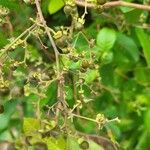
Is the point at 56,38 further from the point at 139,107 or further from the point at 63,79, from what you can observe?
the point at 139,107

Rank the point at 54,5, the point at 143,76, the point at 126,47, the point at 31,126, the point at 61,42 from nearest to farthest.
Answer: the point at 61,42 → the point at 31,126 → the point at 54,5 → the point at 126,47 → the point at 143,76

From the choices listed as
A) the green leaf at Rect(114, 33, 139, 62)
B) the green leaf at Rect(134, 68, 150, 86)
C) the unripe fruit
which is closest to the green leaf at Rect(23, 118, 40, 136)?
the unripe fruit

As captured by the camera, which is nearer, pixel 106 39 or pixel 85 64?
pixel 85 64

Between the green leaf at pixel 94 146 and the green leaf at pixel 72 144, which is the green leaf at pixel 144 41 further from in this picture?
the green leaf at pixel 72 144

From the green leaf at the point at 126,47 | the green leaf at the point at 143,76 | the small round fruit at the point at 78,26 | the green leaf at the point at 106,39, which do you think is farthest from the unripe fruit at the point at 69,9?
the green leaf at the point at 143,76

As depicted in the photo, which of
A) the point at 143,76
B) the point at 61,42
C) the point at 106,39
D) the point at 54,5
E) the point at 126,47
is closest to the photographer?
the point at 61,42

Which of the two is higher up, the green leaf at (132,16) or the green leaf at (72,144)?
the green leaf at (132,16)

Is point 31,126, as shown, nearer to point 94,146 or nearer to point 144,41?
point 94,146

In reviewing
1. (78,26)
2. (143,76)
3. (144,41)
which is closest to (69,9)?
(78,26)

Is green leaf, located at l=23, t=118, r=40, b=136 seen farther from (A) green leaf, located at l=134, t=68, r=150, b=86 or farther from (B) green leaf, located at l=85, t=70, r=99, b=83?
(A) green leaf, located at l=134, t=68, r=150, b=86
